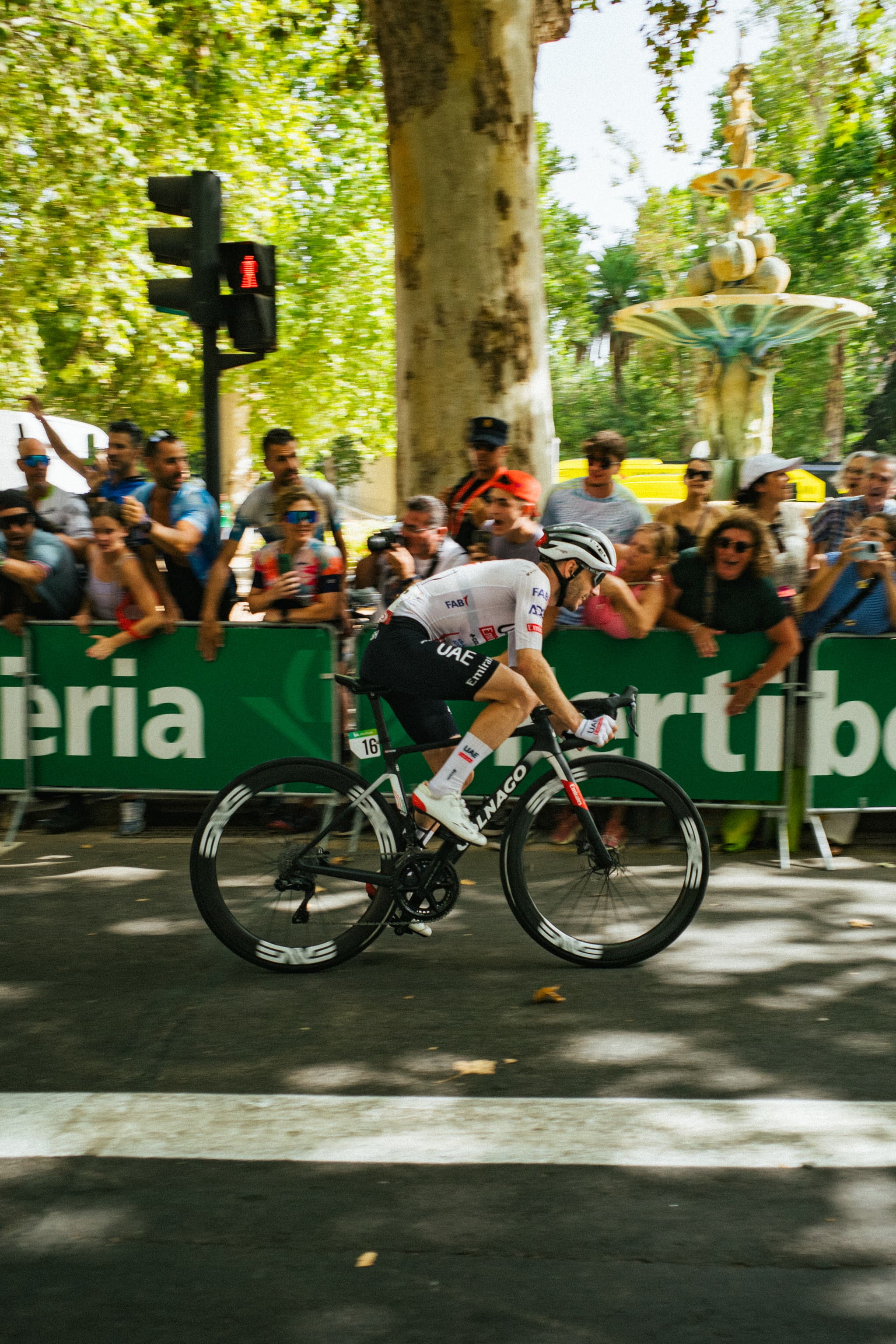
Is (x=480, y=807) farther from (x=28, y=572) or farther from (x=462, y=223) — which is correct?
(x=462, y=223)

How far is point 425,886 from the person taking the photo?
503cm

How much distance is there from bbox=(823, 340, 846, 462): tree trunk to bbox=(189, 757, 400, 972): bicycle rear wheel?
115ft

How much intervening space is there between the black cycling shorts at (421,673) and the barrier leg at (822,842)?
7.99 feet

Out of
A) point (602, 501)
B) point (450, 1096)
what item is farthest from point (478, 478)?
point (450, 1096)

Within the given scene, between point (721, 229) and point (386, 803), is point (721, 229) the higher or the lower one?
the higher one

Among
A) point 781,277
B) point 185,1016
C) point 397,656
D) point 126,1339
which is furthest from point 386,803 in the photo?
point 781,277

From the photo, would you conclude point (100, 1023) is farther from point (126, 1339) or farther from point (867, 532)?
point (867, 532)

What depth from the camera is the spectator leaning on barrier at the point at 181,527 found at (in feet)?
24.4

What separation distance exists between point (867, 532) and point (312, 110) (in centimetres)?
2384

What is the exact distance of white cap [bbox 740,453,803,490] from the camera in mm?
7113

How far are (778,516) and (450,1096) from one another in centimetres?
409

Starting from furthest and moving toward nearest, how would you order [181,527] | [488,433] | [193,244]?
1. [193,244]
2. [488,433]
3. [181,527]

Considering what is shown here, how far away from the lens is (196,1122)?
3.90 meters

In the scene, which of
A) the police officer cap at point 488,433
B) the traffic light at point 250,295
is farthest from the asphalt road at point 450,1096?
the traffic light at point 250,295
